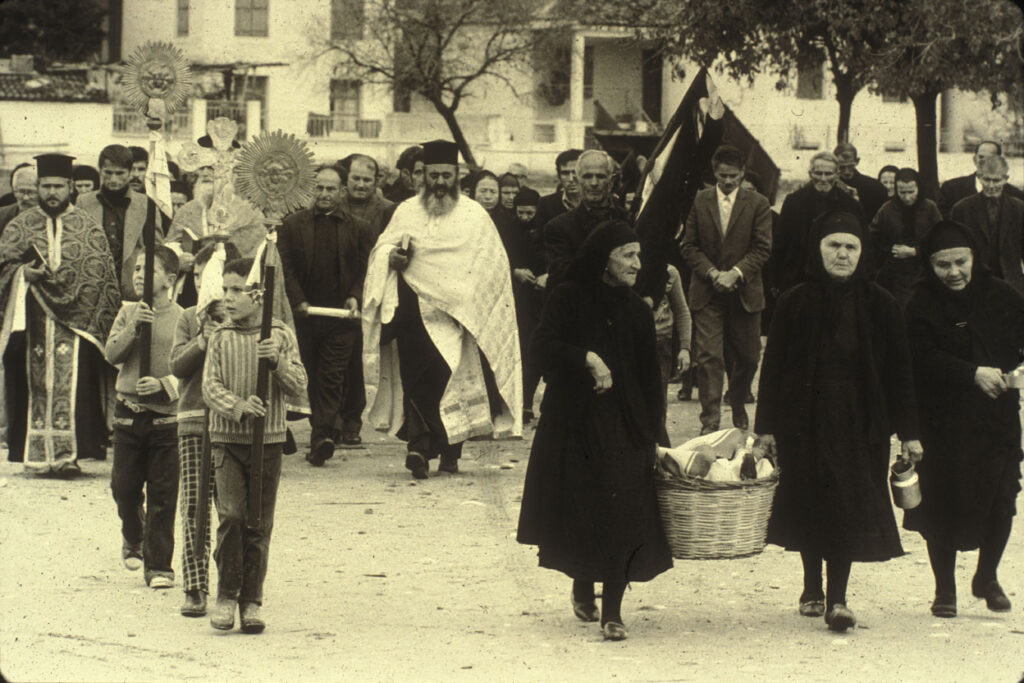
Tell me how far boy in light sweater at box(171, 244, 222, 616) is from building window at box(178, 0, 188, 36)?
149 feet

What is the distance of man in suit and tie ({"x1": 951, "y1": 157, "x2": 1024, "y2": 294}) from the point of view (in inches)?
531

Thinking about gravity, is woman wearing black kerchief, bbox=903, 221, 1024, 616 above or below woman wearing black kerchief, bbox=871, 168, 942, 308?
below

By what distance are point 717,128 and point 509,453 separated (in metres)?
4.02

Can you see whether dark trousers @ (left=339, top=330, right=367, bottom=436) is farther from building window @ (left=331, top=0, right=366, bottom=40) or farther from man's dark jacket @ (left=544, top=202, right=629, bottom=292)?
building window @ (left=331, top=0, right=366, bottom=40)

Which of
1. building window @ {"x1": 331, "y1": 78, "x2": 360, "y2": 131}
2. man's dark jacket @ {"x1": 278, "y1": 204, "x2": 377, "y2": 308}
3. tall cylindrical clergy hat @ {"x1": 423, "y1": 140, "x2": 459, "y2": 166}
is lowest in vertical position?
man's dark jacket @ {"x1": 278, "y1": 204, "x2": 377, "y2": 308}

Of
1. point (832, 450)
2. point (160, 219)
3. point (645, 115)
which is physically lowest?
point (832, 450)

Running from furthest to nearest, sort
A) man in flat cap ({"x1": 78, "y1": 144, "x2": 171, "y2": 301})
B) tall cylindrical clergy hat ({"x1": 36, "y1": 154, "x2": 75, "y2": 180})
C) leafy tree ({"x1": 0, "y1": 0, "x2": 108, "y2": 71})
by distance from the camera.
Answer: leafy tree ({"x1": 0, "y1": 0, "x2": 108, "y2": 71})
man in flat cap ({"x1": 78, "y1": 144, "x2": 171, "y2": 301})
tall cylindrical clergy hat ({"x1": 36, "y1": 154, "x2": 75, "y2": 180})

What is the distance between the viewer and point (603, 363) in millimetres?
7496

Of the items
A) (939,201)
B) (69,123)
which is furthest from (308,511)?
(69,123)

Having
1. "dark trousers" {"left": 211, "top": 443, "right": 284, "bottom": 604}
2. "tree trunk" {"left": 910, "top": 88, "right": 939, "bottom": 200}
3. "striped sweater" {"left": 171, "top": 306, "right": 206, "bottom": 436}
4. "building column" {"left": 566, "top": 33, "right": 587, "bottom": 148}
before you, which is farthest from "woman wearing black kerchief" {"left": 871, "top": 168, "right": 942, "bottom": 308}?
"building column" {"left": 566, "top": 33, "right": 587, "bottom": 148}

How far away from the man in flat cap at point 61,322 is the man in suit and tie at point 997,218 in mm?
6426

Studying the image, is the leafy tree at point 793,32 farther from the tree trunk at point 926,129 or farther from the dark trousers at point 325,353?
the dark trousers at point 325,353

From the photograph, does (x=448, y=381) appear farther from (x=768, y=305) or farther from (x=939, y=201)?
(x=939, y=201)

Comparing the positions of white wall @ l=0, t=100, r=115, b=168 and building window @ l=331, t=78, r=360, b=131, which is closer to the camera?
white wall @ l=0, t=100, r=115, b=168
